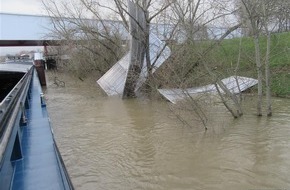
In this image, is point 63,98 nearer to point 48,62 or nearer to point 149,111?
point 149,111

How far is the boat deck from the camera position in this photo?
10.4 ft

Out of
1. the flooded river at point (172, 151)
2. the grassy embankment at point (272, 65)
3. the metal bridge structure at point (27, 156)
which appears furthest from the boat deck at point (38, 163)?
the grassy embankment at point (272, 65)

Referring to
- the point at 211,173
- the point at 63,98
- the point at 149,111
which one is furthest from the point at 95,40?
the point at 211,173

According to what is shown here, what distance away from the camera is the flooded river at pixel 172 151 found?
5797 millimetres

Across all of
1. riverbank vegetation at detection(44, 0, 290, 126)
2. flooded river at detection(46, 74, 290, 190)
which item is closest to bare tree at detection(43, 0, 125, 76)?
riverbank vegetation at detection(44, 0, 290, 126)

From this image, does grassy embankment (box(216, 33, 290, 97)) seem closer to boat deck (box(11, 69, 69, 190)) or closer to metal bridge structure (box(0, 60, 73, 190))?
boat deck (box(11, 69, 69, 190))

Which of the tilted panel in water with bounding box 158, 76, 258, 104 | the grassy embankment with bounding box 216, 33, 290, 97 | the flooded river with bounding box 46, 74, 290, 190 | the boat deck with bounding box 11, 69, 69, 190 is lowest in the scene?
the flooded river with bounding box 46, 74, 290, 190

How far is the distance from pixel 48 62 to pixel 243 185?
37.2 metres

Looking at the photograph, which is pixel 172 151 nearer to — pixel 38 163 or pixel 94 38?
pixel 38 163

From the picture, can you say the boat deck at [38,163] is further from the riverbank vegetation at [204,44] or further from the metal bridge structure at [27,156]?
the riverbank vegetation at [204,44]

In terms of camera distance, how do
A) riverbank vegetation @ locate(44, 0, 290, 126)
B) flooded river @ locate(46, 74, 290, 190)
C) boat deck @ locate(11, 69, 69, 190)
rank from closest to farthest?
boat deck @ locate(11, 69, 69, 190)
flooded river @ locate(46, 74, 290, 190)
riverbank vegetation @ locate(44, 0, 290, 126)

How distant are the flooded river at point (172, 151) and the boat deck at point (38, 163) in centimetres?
129

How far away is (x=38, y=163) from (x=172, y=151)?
4140mm

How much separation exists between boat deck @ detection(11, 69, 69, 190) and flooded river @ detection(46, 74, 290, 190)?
1.29m
